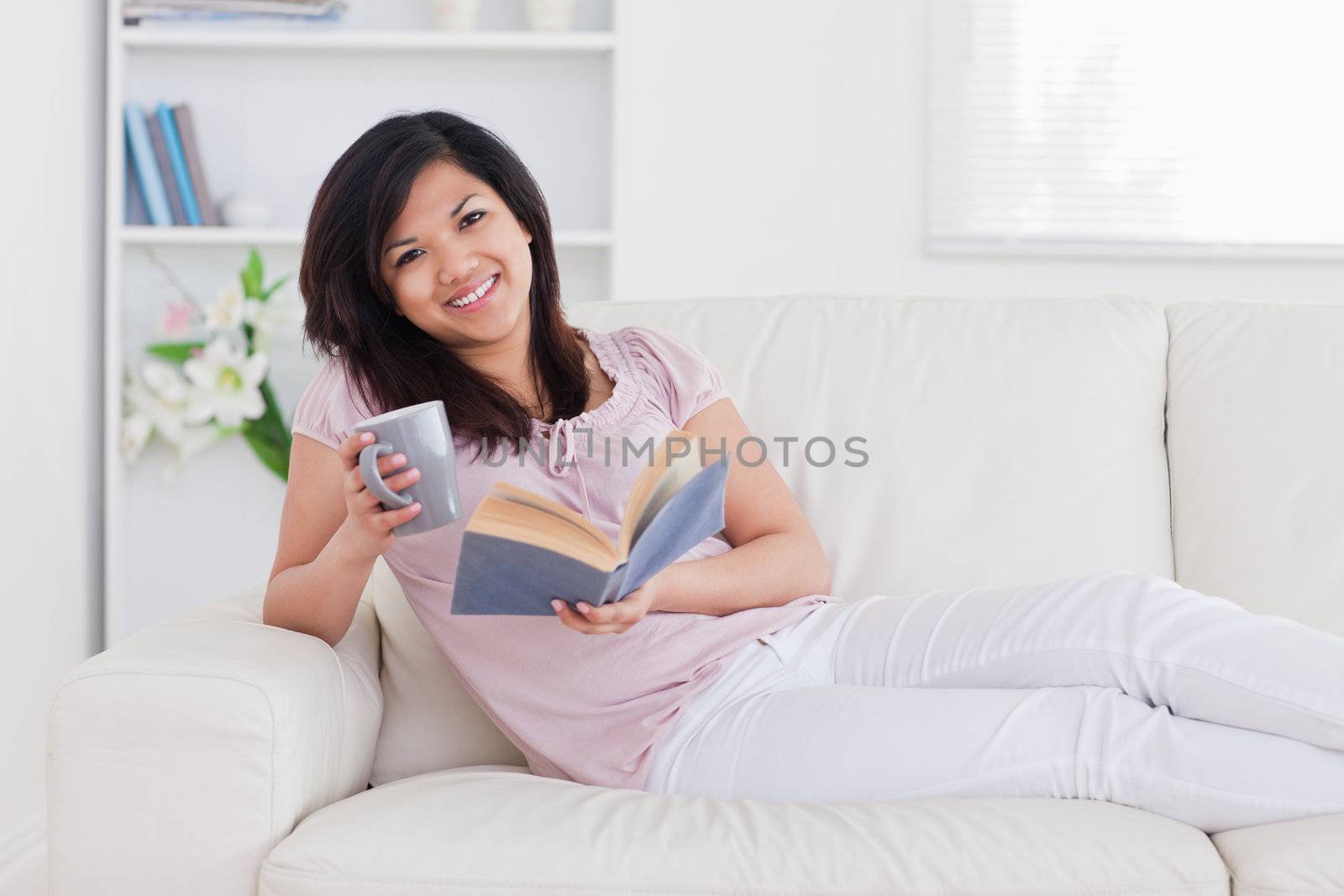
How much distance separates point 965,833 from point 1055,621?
288mm

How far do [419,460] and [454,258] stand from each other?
0.42m

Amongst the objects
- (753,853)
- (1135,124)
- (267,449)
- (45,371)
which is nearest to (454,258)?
(753,853)

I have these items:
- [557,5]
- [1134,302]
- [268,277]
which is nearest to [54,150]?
[268,277]

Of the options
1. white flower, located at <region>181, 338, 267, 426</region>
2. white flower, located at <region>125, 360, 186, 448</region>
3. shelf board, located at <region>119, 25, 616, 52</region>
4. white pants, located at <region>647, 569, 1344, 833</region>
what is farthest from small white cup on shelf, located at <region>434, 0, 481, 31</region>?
white pants, located at <region>647, 569, 1344, 833</region>

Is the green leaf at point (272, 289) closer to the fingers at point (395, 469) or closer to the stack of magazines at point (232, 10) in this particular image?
the stack of magazines at point (232, 10)

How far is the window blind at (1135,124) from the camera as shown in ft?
9.10

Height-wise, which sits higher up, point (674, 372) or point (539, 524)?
point (674, 372)

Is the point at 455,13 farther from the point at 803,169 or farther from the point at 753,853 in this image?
the point at 753,853

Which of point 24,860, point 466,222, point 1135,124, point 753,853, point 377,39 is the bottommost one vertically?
point 24,860

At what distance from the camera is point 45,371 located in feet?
7.84

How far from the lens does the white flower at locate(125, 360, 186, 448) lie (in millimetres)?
2756

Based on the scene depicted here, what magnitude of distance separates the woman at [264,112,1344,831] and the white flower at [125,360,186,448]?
54.4 inches

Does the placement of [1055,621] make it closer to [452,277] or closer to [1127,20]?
[452,277]

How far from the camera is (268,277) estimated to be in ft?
9.52
